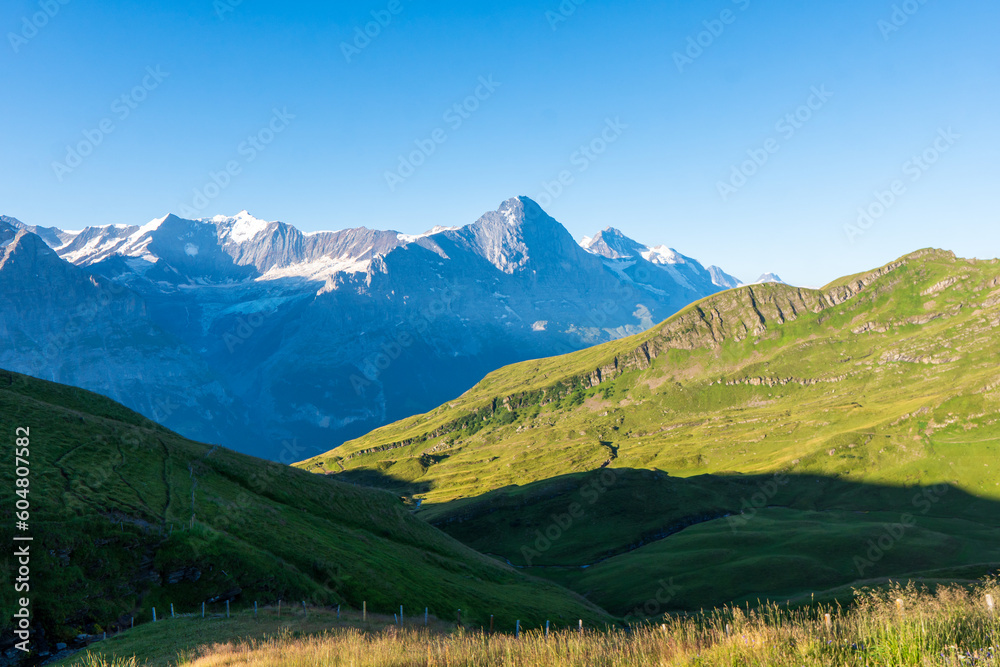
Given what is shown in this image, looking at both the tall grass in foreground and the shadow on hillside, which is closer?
the tall grass in foreground

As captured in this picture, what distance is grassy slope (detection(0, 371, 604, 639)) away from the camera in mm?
39125

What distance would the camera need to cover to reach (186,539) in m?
47.3

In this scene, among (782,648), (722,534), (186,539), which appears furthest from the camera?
(722,534)

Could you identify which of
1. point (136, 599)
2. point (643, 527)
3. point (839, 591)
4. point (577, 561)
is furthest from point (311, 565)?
point (643, 527)

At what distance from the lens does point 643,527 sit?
161 meters

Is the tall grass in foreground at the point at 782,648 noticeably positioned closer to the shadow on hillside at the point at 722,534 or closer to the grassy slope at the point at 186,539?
the grassy slope at the point at 186,539

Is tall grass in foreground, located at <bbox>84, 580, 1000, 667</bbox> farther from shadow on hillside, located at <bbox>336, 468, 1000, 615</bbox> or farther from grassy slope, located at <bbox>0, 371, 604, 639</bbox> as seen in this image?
shadow on hillside, located at <bbox>336, 468, 1000, 615</bbox>

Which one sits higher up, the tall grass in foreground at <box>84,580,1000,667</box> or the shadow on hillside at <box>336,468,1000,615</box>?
the tall grass in foreground at <box>84,580,1000,667</box>

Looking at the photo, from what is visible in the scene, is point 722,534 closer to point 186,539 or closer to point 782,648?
point 186,539

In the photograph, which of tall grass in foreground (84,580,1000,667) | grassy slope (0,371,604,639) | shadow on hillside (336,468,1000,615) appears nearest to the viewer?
tall grass in foreground (84,580,1000,667)

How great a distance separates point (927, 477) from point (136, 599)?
236m

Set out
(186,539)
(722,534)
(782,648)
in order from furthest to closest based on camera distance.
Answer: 1. (722,534)
2. (186,539)
3. (782,648)

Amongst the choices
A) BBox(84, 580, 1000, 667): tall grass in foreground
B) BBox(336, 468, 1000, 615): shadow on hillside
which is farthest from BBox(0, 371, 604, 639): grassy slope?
BBox(84, 580, 1000, 667): tall grass in foreground

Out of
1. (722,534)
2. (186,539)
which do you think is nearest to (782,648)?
(186,539)
